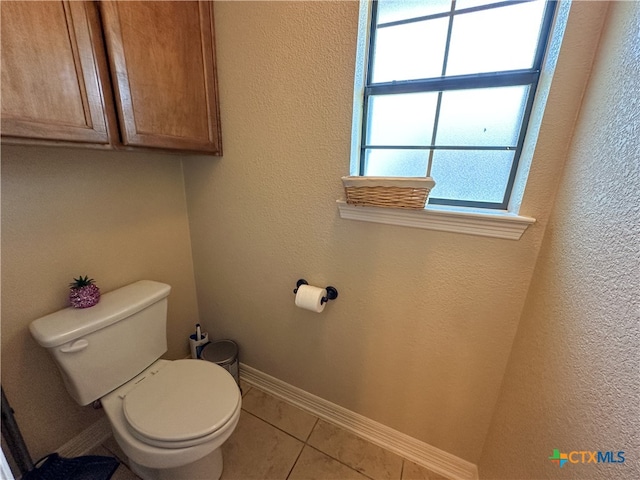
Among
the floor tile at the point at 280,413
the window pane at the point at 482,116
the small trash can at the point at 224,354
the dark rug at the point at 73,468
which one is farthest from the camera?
the small trash can at the point at 224,354

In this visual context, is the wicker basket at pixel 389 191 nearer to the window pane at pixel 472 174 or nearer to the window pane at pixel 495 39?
the window pane at pixel 472 174

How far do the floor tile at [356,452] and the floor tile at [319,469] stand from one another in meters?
0.03

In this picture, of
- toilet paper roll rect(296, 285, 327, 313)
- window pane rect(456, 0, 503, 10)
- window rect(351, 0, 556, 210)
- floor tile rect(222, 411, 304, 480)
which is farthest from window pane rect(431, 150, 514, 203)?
floor tile rect(222, 411, 304, 480)

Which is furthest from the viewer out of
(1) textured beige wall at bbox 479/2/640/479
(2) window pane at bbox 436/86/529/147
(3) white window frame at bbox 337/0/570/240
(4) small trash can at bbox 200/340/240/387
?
(4) small trash can at bbox 200/340/240/387

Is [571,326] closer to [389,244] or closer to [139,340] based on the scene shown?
[389,244]

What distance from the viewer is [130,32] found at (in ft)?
2.92

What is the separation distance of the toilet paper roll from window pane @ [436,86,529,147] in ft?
2.64

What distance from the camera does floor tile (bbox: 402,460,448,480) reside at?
119cm

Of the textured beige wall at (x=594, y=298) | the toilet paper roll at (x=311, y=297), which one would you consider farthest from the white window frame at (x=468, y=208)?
the toilet paper roll at (x=311, y=297)

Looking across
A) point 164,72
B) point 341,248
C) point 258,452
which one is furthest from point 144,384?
point 164,72

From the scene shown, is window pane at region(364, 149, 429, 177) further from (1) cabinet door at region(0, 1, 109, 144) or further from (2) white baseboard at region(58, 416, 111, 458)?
(2) white baseboard at region(58, 416, 111, 458)

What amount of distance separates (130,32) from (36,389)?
1.44m

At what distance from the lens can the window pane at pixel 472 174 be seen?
0.95 m

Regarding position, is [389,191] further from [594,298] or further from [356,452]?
[356,452]
